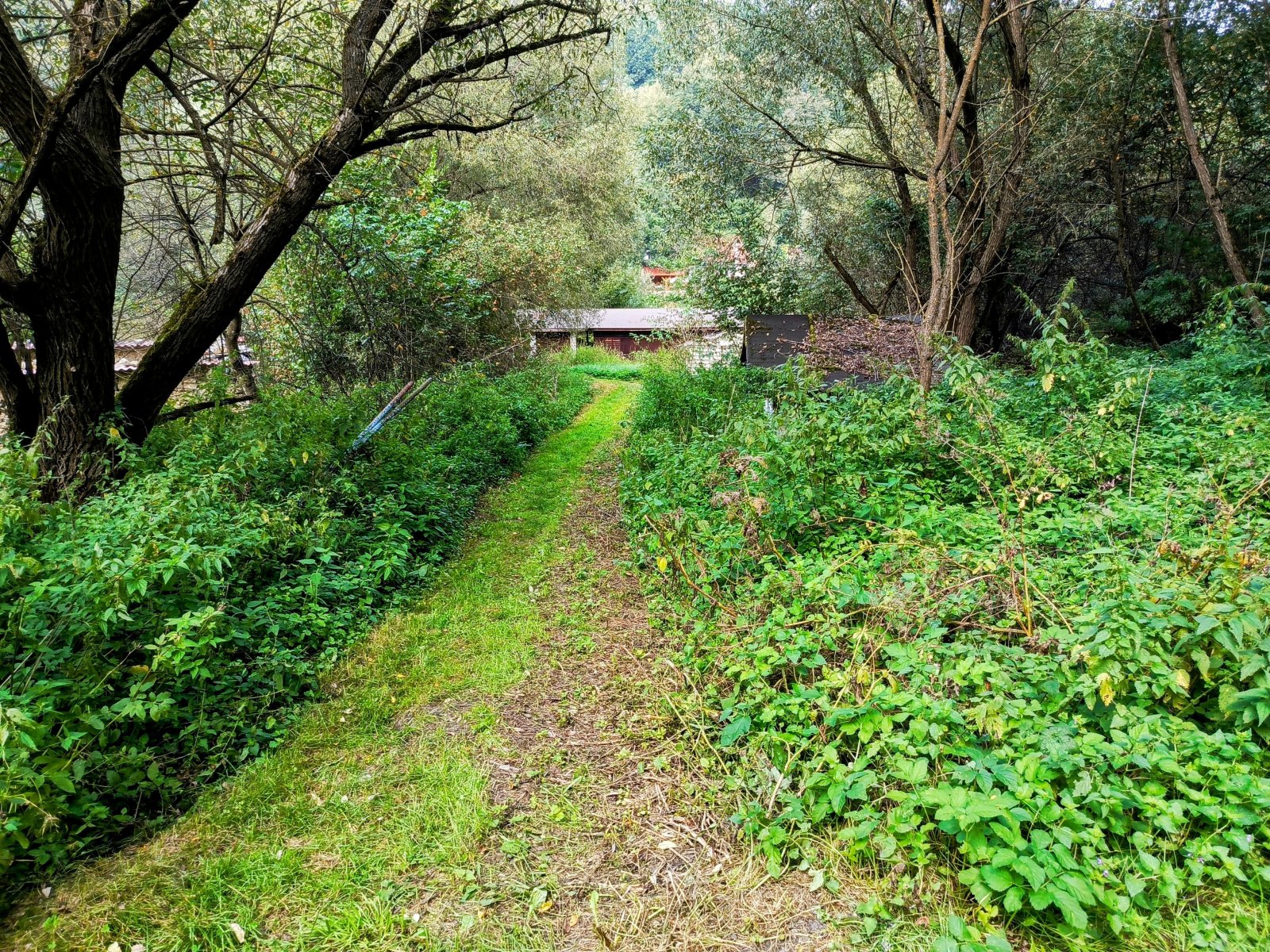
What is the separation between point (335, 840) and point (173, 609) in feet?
4.79

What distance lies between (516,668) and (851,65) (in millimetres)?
11464

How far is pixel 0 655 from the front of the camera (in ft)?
8.64

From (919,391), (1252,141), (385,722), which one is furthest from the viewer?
(1252,141)

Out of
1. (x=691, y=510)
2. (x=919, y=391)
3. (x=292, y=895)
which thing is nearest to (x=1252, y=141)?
(x=919, y=391)

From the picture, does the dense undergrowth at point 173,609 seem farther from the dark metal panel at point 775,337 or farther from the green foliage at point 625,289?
the green foliage at point 625,289

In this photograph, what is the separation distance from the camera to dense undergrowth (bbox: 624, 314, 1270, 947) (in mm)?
2025

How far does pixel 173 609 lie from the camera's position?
320 cm

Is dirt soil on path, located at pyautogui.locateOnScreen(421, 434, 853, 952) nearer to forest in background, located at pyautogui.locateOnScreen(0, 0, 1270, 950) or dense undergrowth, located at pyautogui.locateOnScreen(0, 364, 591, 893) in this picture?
forest in background, located at pyautogui.locateOnScreen(0, 0, 1270, 950)

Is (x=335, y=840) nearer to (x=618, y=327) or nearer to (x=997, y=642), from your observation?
(x=997, y=642)

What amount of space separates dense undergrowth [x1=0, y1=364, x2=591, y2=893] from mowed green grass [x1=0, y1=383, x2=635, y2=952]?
22 cm

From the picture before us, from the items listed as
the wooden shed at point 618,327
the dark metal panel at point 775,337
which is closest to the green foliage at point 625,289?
the wooden shed at point 618,327

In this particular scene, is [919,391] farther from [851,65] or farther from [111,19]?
[851,65]

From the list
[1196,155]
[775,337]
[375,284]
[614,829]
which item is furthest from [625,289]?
[614,829]

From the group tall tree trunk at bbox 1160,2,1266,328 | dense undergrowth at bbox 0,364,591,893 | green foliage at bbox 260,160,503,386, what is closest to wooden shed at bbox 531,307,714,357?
green foliage at bbox 260,160,503,386
